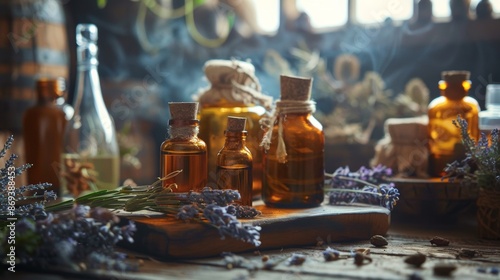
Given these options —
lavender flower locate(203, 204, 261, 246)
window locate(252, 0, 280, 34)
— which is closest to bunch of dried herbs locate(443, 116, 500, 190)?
lavender flower locate(203, 204, 261, 246)

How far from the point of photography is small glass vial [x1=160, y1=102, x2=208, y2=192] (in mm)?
1111

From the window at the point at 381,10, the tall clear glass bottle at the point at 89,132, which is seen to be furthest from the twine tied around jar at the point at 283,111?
the window at the point at 381,10

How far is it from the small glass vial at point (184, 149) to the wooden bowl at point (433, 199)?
436 mm

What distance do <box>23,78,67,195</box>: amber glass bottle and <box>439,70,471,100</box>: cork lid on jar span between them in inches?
34.7

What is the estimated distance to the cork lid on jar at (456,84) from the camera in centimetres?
135

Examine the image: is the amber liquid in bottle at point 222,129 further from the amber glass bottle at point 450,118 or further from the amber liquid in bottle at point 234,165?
the amber glass bottle at point 450,118

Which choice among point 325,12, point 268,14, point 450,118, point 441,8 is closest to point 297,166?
point 450,118

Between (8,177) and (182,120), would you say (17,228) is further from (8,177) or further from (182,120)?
(182,120)

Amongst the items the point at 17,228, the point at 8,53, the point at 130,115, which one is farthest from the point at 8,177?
the point at 130,115

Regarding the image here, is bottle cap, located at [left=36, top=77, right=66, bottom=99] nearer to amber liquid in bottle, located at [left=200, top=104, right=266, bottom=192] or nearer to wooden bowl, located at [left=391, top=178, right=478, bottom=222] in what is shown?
amber liquid in bottle, located at [left=200, top=104, right=266, bottom=192]

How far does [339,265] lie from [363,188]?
1.24 feet

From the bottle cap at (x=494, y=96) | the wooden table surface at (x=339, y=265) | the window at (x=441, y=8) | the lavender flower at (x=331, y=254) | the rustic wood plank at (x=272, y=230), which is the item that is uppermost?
the window at (x=441, y=8)

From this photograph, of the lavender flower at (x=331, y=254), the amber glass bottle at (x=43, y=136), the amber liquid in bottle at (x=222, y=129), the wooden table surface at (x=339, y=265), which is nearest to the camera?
the wooden table surface at (x=339, y=265)

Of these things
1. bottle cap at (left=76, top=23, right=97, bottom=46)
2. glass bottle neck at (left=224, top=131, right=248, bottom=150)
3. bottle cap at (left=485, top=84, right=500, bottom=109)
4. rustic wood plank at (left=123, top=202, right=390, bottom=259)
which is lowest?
rustic wood plank at (left=123, top=202, right=390, bottom=259)
